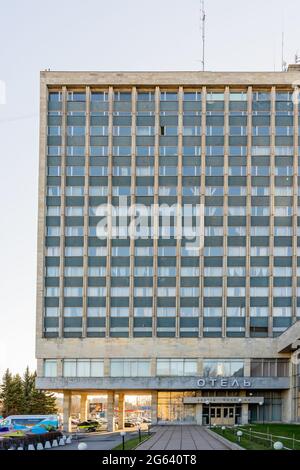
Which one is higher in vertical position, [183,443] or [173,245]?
[173,245]

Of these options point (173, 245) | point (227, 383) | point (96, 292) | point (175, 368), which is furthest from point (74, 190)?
point (227, 383)

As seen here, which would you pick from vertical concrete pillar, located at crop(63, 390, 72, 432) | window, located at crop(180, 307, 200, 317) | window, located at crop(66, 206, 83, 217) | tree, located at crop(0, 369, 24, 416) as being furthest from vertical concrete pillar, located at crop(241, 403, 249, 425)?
tree, located at crop(0, 369, 24, 416)

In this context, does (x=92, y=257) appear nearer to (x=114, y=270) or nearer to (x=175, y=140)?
(x=114, y=270)

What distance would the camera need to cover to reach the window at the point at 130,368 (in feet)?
373

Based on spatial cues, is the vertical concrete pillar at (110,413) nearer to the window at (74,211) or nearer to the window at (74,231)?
the window at (74,231)

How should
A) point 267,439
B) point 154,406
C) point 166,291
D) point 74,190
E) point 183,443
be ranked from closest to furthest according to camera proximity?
point 267,439, point 183,443, point 154,406, point 166,291, point 74,190

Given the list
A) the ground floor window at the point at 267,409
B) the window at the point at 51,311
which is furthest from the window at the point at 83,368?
the ground floor window at the point at 267,409

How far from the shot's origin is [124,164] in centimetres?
11900

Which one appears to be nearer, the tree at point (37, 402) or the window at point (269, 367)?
the window at point (269, 367)

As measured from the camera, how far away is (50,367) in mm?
115125

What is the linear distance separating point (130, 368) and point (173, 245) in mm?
21908

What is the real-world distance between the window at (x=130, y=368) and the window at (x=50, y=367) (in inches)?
382

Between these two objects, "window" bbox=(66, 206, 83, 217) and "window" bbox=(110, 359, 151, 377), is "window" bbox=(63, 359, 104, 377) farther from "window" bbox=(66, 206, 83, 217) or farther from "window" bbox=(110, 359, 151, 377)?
"window" bbox=(66, 206, 83, 217)

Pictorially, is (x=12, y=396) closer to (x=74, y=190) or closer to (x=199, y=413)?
(x=199, y=413)
